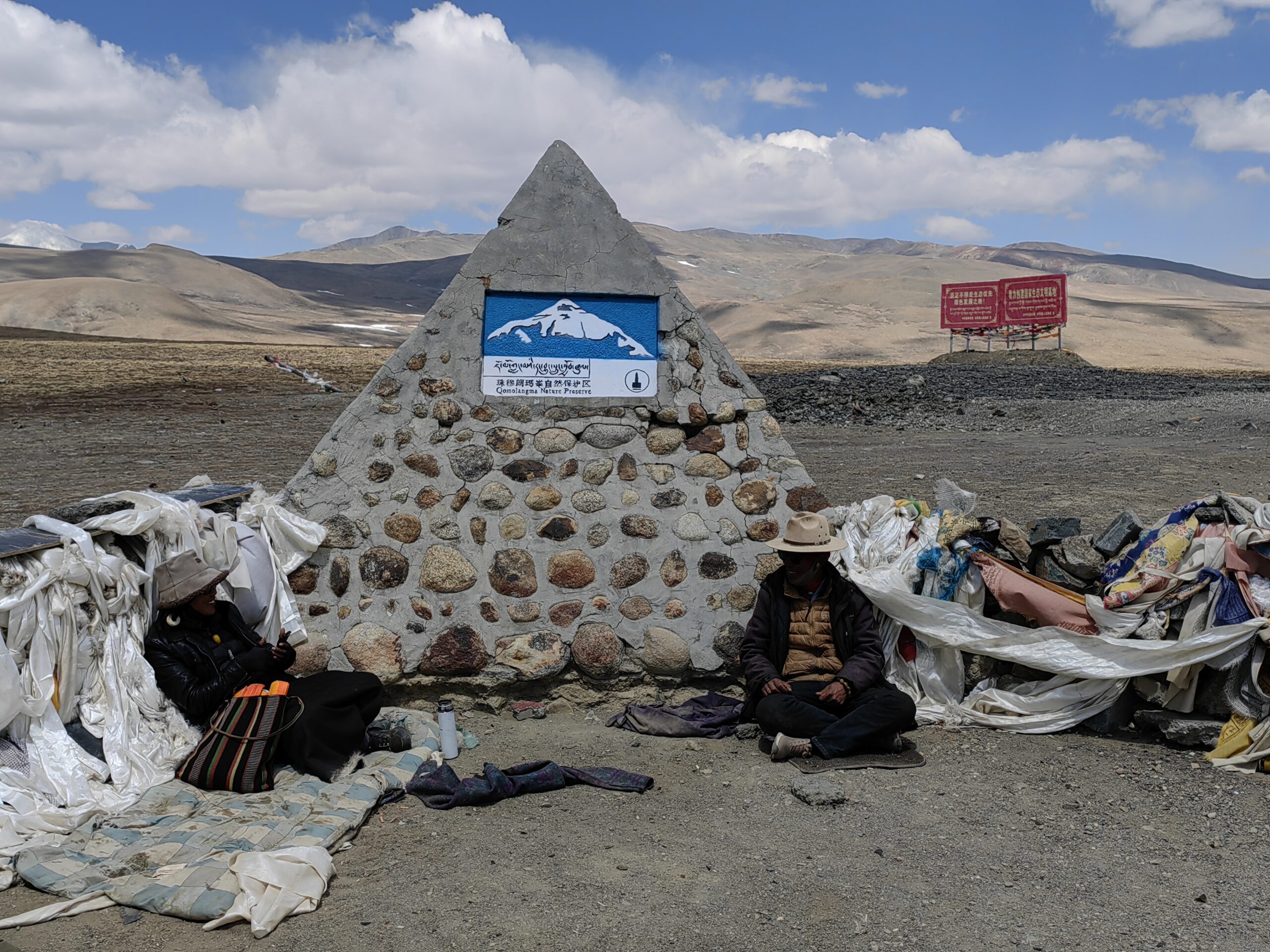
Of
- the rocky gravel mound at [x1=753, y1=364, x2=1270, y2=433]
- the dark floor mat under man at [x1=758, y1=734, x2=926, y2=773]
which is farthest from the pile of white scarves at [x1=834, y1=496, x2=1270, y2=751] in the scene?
the rocky gravel mound at [x1=753, y1=364, x2=1270, y2=433]

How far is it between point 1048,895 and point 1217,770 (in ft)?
4.60

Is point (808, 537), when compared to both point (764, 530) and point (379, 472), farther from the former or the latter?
point (379, 472)

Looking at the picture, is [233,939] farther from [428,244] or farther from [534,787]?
[428,244]

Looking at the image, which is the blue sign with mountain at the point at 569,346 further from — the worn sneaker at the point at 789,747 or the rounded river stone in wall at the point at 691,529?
the worn sneaker at the point at 789,747

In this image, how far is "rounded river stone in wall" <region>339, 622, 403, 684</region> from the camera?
5066 mm

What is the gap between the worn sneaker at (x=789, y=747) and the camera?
4.48m

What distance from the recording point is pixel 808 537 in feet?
15.6

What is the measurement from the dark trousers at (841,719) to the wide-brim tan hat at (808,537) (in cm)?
65

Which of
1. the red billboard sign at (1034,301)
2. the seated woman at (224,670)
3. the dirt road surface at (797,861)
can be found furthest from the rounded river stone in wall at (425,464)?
the red billboard sign at (1034,301)

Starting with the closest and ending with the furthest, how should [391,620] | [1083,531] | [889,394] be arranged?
[391,620]
[1083,531]
[889,394]

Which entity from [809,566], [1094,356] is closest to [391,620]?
[809,566]

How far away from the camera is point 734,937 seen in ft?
10.3

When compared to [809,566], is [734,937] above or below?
below

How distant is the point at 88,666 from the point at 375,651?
1.30m
